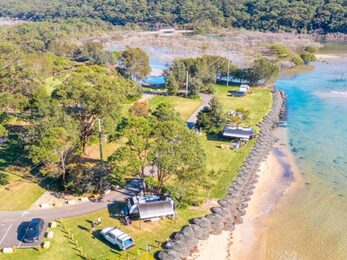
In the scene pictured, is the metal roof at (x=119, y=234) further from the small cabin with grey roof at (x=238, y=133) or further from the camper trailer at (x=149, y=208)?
the small cabin with grey roof at (x=238, y=133)

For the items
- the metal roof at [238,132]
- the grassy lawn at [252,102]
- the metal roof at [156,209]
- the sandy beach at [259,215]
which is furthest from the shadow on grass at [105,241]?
the grassy lawn at [252,102]

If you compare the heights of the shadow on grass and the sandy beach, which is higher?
the shadow on grass

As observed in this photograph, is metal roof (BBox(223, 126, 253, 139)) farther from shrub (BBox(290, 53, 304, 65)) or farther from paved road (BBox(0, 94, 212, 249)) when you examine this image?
shrub (BBox(290, 53, 304, 65))

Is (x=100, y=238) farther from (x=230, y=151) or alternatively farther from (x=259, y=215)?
(x=230, y=151)

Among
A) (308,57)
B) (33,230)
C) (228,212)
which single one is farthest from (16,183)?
(308,57)

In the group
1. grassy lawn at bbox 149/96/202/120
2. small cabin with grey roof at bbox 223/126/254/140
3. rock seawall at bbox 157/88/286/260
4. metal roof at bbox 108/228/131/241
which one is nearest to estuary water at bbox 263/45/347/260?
rock seawall at bbox 157/88/286/260
